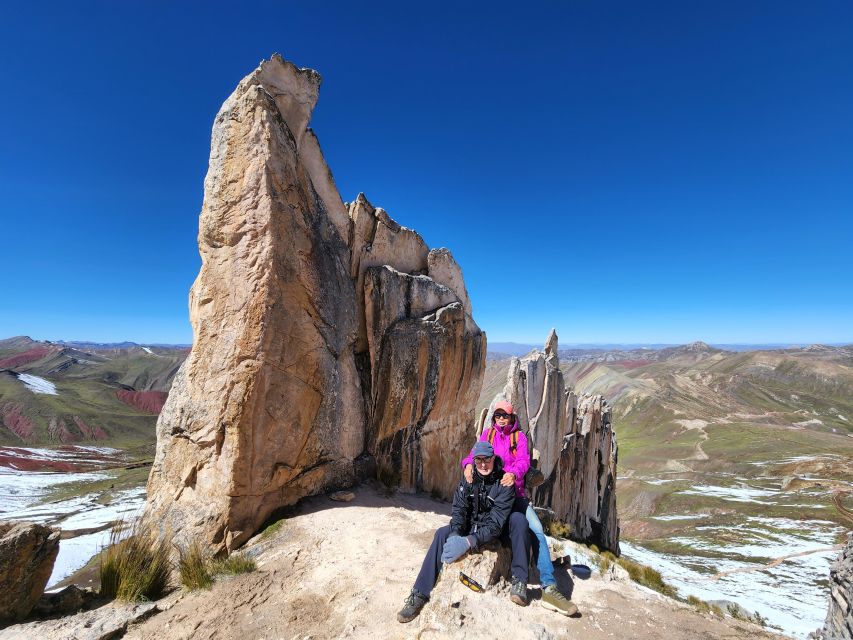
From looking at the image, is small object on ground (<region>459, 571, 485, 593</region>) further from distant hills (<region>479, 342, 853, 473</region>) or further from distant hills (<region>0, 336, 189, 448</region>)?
distant hills (<region>0, 336, 189, 448</region>)

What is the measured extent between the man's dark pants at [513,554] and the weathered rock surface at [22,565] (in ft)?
17.2

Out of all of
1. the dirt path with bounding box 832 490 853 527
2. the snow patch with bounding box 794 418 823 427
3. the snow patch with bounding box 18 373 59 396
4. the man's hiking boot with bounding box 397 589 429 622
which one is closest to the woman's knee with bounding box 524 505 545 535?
the man's hiking boot with bounding box 397 589 429 622

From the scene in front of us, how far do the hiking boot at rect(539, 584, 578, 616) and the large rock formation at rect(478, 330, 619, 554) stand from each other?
12.6m

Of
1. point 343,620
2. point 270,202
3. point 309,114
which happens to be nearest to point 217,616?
point 343,620

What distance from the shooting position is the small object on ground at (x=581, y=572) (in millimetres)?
6789

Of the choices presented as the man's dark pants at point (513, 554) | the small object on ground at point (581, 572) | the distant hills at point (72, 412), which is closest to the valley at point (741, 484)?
the small object on ground at point (581, 572)

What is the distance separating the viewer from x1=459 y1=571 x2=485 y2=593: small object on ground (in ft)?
18.1

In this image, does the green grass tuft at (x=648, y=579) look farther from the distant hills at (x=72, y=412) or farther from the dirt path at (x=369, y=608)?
the distant hills at (x=72, y=412)

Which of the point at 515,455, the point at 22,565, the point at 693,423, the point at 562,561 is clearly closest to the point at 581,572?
the point at 562,561

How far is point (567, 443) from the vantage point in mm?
22438

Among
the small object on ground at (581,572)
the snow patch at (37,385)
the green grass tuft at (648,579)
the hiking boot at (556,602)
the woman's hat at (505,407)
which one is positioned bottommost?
the green grass tuft at (648,579)

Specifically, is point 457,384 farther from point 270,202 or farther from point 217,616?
point 217,616

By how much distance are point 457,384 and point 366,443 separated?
3858 mm

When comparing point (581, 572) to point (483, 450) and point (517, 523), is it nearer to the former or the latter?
point (517, 523)
